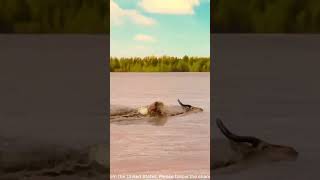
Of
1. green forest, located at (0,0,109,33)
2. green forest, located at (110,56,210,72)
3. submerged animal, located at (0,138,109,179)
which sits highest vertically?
green forest, located at (0,0,109,33)

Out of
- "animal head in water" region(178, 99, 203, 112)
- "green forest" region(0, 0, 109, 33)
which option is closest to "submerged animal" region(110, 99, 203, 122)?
"animal head in water" region(178, 99, 203, 112)

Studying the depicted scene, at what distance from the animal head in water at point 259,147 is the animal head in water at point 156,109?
28cm

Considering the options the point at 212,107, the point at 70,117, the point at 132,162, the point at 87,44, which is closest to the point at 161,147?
the point at 132,162

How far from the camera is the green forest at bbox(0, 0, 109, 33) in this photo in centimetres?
225

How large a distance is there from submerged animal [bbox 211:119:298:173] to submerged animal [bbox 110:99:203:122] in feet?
0.58

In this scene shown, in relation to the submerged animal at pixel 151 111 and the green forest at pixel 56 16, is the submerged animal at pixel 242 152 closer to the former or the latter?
the submerged animal at pixel 151 111

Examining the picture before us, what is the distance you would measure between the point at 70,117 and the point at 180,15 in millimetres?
702

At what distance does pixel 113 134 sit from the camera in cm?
232

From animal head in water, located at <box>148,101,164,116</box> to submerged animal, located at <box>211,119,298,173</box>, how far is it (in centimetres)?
27

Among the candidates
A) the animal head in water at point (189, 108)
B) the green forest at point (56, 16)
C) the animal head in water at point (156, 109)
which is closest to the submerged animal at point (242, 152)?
the animal head in water at point (189, 108)

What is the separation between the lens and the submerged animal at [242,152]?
2262 mm

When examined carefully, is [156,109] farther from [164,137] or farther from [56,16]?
[56,16]

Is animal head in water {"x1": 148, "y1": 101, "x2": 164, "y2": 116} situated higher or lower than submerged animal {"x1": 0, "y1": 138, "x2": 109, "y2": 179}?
higher

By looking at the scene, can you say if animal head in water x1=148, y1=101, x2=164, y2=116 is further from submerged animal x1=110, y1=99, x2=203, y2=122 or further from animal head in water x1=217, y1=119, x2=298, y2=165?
animal head in water x1=217, y1=119, x2=298, y2=165
